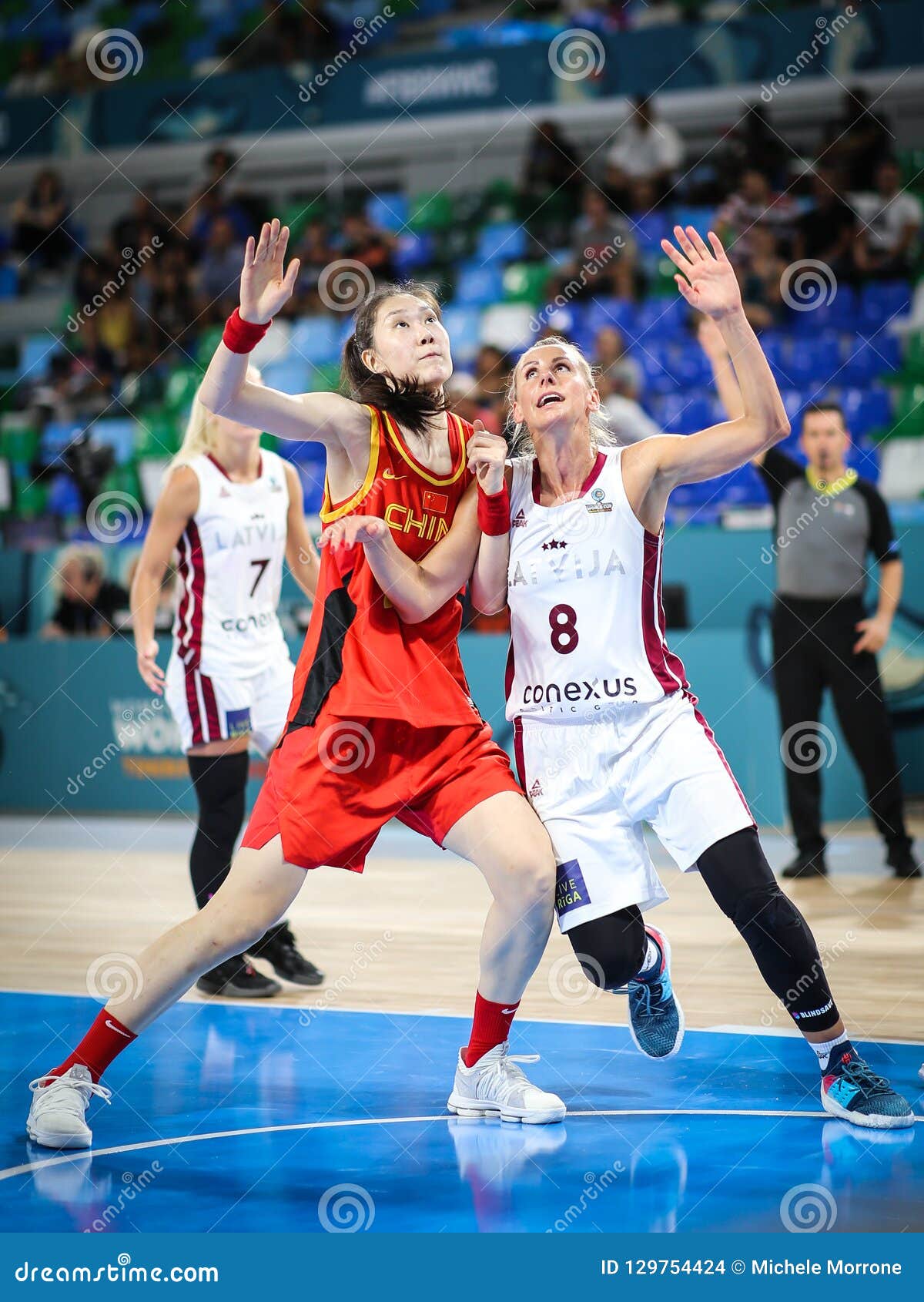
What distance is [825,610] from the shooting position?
7824 mm

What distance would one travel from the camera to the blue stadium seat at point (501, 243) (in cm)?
1394

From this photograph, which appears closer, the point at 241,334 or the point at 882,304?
the point at 241,334

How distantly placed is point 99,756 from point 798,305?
6.16 m

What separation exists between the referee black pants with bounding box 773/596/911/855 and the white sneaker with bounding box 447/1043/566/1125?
4088mm

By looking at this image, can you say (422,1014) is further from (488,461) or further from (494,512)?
(488,461)

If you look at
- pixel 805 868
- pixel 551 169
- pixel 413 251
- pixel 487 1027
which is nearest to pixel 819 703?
pixel 805 868

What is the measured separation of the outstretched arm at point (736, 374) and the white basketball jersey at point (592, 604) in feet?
0.74

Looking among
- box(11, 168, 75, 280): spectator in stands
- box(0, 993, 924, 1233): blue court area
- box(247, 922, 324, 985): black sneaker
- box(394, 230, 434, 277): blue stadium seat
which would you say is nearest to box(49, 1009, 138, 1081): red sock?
box(0, 993, 924, 1233): blue court area

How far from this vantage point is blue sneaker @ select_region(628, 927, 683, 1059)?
3.94m

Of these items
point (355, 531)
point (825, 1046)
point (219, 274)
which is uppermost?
point (219, 274)

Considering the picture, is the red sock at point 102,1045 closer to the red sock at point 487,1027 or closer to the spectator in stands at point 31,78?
the red sock at point 487,1027

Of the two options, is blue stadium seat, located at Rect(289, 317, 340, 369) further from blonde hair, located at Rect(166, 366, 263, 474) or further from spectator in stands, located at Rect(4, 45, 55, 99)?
blonde hair, located at Rect(166, 366, 263, 474)

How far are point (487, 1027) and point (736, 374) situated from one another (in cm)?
169

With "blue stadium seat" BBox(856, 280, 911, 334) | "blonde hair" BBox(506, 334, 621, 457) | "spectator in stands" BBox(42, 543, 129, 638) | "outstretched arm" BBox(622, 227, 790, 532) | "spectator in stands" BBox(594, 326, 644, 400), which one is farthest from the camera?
"blue stadium seat" BBox(856, 280, 911, 334)
